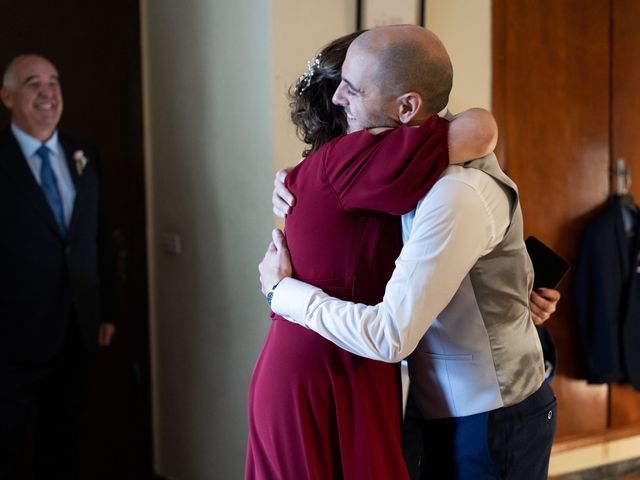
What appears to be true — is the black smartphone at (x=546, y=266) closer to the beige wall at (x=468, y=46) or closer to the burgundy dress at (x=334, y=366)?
the burgundy dress at (x=334, y=366)

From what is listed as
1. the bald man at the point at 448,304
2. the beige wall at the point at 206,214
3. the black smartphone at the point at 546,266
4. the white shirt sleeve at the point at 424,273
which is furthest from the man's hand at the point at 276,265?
the beige wall at the point at 206,214

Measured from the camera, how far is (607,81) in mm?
3020

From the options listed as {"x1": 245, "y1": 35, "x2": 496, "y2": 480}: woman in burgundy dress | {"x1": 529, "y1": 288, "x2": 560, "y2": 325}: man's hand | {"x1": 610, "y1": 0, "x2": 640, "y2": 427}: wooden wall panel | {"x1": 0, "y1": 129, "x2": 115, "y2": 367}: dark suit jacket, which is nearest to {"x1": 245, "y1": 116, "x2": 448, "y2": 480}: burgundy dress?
{"x1": 245, "y1": 35, "x2": 496, "y2": 480}: woman in burgundy dress

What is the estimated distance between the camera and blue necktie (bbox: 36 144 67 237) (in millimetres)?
2287

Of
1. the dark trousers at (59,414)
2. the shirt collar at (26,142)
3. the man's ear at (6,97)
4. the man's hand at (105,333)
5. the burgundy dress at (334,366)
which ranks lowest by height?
the dark trousers at (59,414)

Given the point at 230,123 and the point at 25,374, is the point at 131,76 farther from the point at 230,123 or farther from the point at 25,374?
the point at 25,374

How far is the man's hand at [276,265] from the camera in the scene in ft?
4.28

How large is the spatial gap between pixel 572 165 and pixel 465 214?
203cm

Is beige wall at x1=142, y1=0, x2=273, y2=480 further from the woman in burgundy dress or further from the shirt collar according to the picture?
the woman in burgundy dress

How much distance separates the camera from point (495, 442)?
1.28 meters

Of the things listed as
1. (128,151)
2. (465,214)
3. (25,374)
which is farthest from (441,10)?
(25,374)

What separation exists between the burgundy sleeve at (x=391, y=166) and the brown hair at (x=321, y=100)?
28cm

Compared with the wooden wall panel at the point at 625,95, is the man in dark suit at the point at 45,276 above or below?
below

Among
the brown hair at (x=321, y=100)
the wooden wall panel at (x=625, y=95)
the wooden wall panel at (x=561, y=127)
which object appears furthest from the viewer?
the wooden wall panel at (x=625, y=95)
